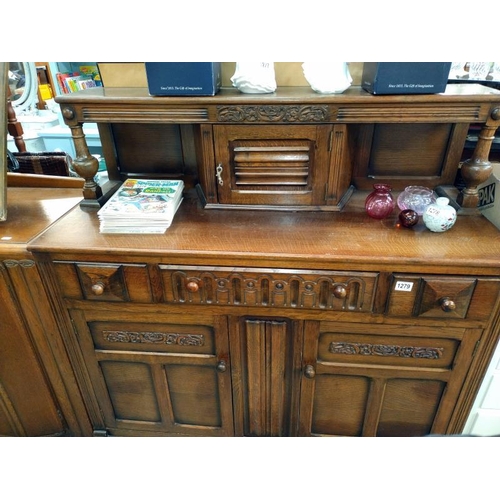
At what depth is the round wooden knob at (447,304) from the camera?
36.3 inches

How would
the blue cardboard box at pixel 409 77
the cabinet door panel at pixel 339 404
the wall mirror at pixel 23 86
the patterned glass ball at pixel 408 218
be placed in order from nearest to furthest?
the blue cardboard box at pixel 409 77 → the patterned glass ball at pixel 408 218 → the cabinet door panel at pixel 339 404 → the wall mirror at pixel 23 86

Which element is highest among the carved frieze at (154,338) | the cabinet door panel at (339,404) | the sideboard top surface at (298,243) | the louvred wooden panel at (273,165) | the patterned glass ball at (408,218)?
the louvred wooden panel at (273,165)

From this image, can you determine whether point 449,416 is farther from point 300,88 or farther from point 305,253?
point 300,88

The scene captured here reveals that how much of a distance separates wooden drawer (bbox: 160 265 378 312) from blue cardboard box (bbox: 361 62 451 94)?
1.63ft

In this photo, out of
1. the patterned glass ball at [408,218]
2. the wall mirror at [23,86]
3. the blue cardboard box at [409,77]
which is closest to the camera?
the blue cardboard box at [409,77]

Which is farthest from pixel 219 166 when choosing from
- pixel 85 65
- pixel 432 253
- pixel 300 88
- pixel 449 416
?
pixel 85 65

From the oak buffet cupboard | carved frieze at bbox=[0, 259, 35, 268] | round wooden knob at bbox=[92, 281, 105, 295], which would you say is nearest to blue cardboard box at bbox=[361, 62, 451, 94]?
the oak buffet cupboard

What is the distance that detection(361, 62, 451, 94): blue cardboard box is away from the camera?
3.01ft

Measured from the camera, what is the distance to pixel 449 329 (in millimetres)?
1006

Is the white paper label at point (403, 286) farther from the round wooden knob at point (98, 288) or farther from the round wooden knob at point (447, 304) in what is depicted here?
the round wooden knob at point (98, 288)

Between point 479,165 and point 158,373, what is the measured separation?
1.16 metres

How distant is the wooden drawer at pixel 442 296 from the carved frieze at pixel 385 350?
127 mm

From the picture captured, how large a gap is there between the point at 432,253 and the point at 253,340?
0.56 metres

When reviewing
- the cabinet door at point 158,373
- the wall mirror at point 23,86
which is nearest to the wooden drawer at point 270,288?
the cabinet door at point 158,373
